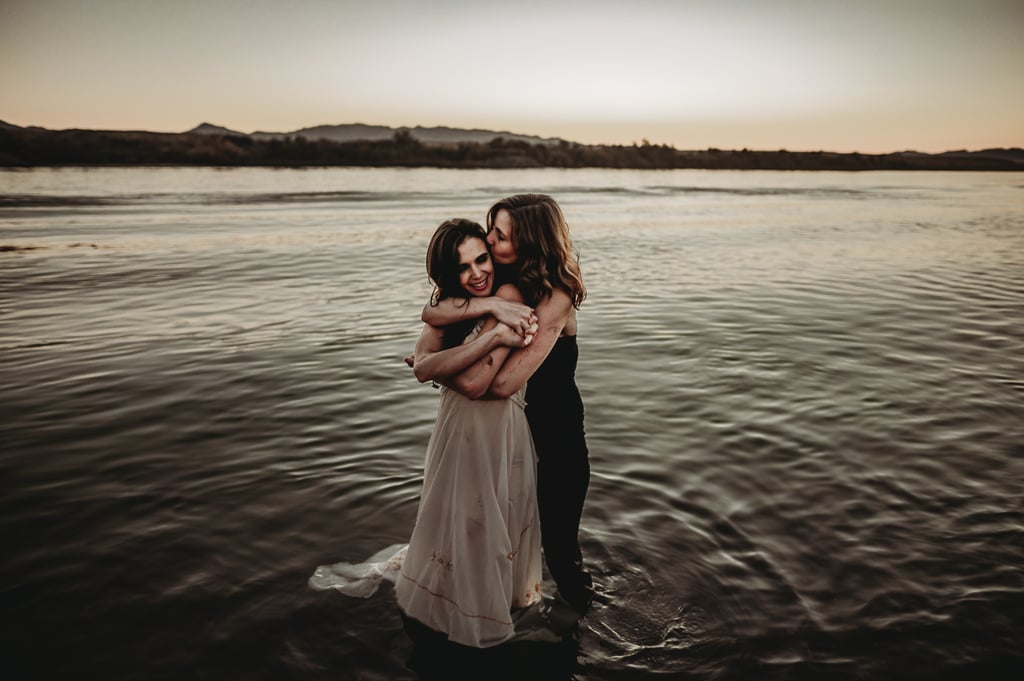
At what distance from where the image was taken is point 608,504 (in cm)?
611

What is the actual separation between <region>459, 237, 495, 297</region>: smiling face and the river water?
2285 mm

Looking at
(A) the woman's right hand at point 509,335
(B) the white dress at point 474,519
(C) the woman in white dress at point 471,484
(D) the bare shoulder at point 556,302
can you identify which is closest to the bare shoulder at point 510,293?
(C) the woman in white dress at point 471,484

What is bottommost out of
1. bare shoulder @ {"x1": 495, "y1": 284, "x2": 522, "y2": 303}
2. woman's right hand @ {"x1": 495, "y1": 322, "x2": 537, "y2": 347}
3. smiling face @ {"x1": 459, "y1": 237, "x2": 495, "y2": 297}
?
woman's right hand @ {"x1": 495, "y1": 322, "x2": 537, "y2": 347}

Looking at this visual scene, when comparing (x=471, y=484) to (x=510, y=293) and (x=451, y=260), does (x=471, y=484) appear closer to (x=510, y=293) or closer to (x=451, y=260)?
(x=510, y=293)

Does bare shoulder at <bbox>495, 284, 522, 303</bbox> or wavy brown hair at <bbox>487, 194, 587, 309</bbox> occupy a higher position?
wavy brown hair at <bbox>487, 194, 587, 309</bbox>

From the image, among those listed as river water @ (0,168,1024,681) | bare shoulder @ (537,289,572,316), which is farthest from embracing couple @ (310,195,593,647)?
river water @ (0,168,1024,681)

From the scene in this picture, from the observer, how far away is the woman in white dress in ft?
11.8

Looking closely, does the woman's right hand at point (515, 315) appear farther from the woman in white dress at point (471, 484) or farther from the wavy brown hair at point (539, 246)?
the wavy brown hair at point (539, 246)

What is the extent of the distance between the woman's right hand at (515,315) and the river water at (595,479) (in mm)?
2095

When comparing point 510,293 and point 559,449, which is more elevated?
point 510,293

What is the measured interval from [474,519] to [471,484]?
220mm

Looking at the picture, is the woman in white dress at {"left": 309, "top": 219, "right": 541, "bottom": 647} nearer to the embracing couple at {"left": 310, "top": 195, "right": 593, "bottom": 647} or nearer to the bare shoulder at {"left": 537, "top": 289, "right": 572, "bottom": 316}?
the embracing couple at {"left": 310, "top": 195, "right": 593, "bottom": 647}

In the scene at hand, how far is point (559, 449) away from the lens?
13.3ft

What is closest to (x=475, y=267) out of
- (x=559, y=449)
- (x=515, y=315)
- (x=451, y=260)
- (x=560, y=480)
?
(x=451, y=260)
